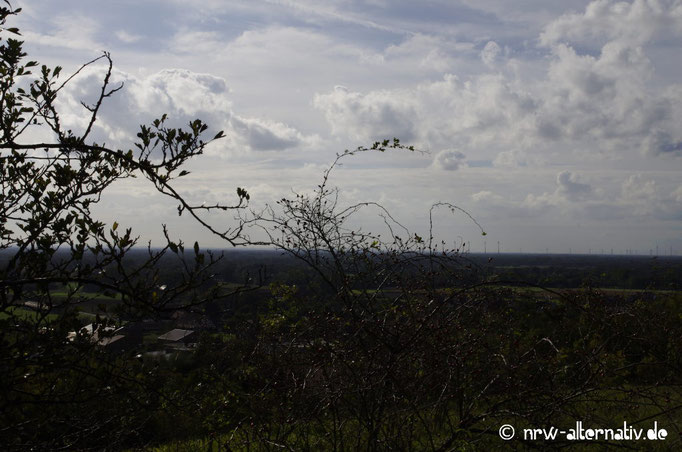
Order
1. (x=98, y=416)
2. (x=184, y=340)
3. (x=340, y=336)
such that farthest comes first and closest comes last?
(x=184, y=340), (x=340, y=336), (x=98, y=416)

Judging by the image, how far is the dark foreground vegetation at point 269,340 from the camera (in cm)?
264

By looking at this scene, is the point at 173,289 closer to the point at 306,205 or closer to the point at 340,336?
the point at 340,336

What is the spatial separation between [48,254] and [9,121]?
100 centimetres

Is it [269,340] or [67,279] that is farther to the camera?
[269,340]

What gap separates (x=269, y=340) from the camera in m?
5.96

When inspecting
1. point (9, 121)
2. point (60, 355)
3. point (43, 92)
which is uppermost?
point (43, 92)

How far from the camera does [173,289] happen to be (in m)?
2.50

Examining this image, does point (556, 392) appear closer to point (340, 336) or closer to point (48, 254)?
point (340, 336)

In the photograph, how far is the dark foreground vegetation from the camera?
2.64 metres

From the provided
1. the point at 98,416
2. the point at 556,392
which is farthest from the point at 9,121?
the point at 556,392

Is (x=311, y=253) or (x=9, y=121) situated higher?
(x=9, y=121)

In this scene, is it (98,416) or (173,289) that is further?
(98,416)

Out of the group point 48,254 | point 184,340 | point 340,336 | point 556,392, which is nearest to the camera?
point 48,254

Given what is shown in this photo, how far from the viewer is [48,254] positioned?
9.50 ft
